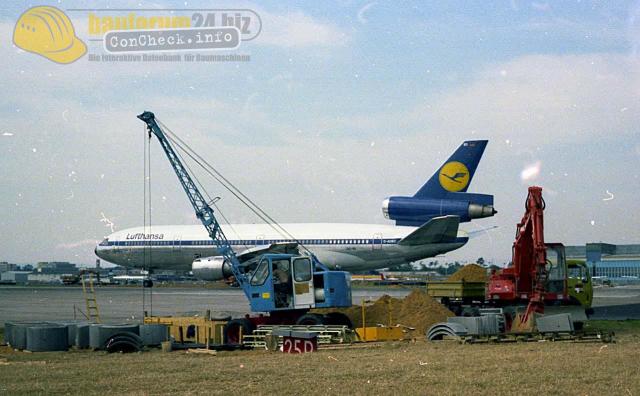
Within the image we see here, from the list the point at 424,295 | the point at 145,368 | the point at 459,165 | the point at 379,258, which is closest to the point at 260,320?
the point at 424,295

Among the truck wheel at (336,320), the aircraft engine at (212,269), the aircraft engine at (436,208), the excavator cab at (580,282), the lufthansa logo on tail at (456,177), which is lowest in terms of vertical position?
the truck wheel at (336,320)

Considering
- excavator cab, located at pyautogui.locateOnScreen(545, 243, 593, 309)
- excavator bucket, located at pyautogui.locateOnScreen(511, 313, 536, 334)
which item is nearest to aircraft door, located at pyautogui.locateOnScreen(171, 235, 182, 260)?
excavator cab, located at pyautogui.locateOnScreen(545, 243, 593, 309)

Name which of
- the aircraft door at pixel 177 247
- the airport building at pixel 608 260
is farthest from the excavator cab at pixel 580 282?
the airport building at pixel 608 260

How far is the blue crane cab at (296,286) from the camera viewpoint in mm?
22656

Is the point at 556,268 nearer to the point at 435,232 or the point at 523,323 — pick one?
the point at 523,323

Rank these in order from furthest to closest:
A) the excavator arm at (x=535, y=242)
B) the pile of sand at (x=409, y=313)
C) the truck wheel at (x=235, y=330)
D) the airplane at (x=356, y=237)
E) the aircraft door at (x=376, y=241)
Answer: the aircraft door at (x=376, y=241)
the airplane at (x=356, y=237)
the pile of sand at (x=409, y=313)
the excavator arm at (x=535, y=242)
the truck wheel at (x=235, y=330)

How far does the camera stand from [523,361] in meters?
14.8

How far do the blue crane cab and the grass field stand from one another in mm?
4499

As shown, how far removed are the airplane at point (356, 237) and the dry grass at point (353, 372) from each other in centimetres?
2061

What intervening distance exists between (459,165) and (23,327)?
105ft

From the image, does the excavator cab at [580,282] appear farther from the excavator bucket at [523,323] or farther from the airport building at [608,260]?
the airport building at [608,260]

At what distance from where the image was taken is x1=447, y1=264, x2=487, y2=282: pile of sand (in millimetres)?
32281

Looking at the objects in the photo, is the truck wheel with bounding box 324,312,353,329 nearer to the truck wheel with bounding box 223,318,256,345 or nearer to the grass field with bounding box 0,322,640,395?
the truck wheel with bounding box 223,318,256,345

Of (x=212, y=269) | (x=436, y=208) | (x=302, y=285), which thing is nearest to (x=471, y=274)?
(x=302, y=285)
